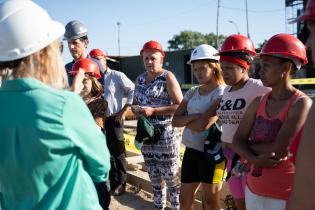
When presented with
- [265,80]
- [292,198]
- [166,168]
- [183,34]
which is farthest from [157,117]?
[183,34]

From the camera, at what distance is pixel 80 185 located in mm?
1830

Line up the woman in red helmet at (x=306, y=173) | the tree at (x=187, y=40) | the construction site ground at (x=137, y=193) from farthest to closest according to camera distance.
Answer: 1. the tree at (x=187, y=40)
2. the construction site ground at (x=137, y=193)
3. the woman in red helmet at (x=306, y=173)

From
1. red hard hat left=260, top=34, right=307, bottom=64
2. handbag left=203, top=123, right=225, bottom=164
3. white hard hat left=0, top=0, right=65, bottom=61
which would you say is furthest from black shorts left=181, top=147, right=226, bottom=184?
white hard hat left=0, top=0, right=65, bottom=61

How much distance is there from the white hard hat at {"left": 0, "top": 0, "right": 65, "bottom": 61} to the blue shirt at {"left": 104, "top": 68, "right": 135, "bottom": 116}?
3.88 m

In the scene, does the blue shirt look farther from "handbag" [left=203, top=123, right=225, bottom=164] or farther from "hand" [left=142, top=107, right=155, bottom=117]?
"handbag" [left=203, top=123, right=225, bottom=164]

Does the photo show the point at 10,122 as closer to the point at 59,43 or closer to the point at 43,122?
the point at 43,122

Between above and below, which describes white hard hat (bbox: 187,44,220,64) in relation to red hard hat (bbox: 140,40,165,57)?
below

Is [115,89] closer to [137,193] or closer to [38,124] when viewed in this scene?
[137,193]

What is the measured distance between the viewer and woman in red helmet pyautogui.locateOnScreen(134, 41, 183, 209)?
436 centimetres

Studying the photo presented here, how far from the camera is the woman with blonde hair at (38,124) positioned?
66.7 inches

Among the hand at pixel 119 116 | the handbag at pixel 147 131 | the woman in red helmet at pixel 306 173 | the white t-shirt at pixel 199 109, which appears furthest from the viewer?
the hand at pixel 119 116

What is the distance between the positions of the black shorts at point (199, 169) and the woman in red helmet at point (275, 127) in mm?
888

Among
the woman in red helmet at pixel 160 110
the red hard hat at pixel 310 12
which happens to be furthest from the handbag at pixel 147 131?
the red hard hat at pixel 310 12

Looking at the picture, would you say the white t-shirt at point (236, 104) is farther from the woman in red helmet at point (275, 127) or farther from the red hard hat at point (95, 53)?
the red hard hat at point (95, 53)
